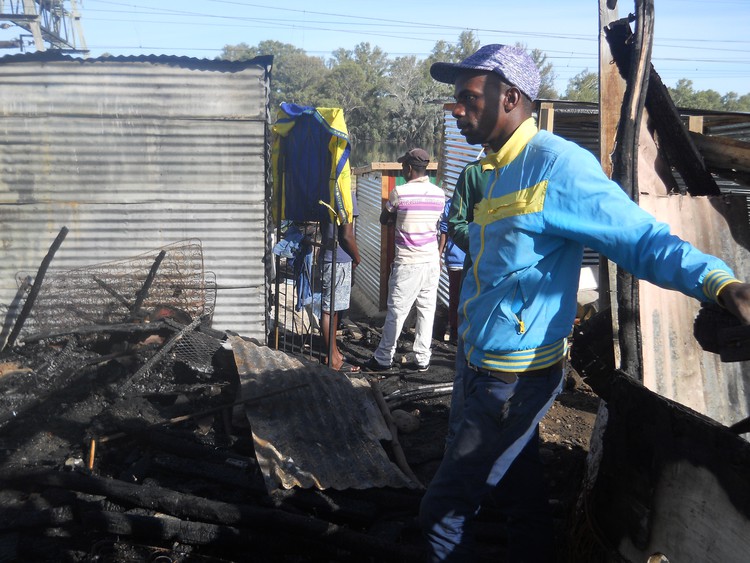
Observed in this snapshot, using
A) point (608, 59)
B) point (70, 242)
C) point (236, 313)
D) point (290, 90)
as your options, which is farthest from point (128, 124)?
point (290, 90)

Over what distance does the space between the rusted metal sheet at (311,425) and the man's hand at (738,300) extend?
2.90 meters

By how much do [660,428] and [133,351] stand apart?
486 cm

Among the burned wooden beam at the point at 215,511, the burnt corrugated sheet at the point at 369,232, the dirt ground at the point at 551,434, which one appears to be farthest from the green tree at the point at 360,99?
the burned wooden beam at the point at 215,511

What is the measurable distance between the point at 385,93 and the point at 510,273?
4683 centimetres

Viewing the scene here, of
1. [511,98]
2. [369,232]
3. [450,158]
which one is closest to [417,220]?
[450,158]

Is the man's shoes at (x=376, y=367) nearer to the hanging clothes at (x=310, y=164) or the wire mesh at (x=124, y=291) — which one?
the hanging clothes at (x=310, y=164)

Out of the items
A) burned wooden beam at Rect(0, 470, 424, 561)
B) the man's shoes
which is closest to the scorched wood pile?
burned wooden beam at Rect(0, 470, 424, 561)

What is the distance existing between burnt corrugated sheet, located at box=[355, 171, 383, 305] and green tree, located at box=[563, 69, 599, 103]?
3449cm

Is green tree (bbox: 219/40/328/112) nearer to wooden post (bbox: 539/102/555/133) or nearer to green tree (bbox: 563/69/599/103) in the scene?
green tree (bbox: 563/69/599/103)

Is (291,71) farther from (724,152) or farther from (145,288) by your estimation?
(724,152)

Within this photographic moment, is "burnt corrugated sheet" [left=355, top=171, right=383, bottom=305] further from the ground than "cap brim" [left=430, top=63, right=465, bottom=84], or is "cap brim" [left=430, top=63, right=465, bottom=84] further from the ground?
"cap brim" [left=430, top=63, right=465, bottom=84]

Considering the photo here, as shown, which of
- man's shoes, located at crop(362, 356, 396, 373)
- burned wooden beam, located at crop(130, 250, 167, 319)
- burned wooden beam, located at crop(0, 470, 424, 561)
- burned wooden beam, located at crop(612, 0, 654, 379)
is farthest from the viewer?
man's shoes, located at crop(362, 356, 396, 373)

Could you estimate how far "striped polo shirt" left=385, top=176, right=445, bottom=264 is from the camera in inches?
272

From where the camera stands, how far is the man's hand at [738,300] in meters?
1.72
